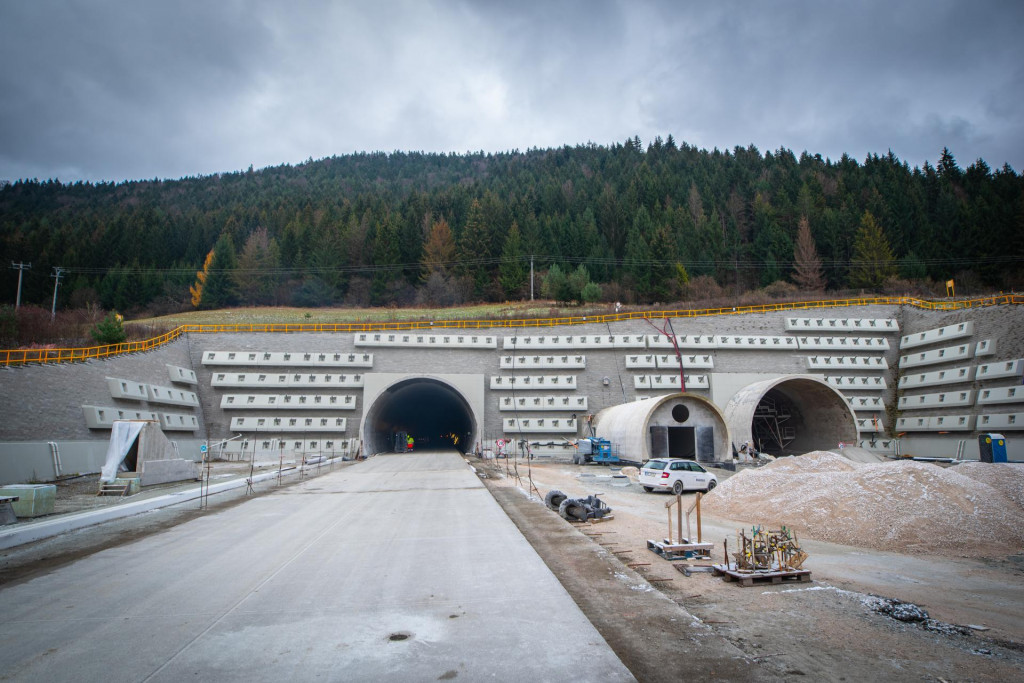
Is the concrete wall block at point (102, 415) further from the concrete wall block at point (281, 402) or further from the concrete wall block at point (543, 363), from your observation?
the concrete wall block at point (543, 363)

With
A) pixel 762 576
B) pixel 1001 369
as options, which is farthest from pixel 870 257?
pixel 762 576

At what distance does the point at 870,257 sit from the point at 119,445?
79.0m

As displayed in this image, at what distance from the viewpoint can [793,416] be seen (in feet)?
120

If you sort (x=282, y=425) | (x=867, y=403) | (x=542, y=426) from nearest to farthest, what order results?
(x=282, y=425) < (x=542, y=426) < (x=867, y=403)

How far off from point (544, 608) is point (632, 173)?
100708 millimetres

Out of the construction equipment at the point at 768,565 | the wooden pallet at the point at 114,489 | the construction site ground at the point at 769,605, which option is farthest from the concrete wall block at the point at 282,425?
the construction equipment at the point at 768,565

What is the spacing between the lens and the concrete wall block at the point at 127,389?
100ft

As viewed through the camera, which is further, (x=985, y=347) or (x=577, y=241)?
(x=577, y=241)

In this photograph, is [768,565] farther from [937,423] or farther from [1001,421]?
[937,423]

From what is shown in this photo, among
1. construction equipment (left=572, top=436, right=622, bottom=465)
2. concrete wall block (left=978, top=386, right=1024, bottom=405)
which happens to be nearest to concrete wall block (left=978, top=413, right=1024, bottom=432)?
concrete wall block (left=978, top=386, right=1024, bottom=405)

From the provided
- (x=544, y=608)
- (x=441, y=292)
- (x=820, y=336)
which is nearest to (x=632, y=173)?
(x=441, y=292)

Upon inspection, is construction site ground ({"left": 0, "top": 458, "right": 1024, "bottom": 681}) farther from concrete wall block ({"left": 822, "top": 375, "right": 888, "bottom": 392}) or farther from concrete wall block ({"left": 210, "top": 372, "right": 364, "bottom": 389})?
concrete wall block ({"left": 822, "top": 375, "right": 888, "bottom": 392})

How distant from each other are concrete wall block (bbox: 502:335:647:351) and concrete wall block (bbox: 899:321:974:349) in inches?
847

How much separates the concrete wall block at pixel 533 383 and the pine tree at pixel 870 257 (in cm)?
4744
